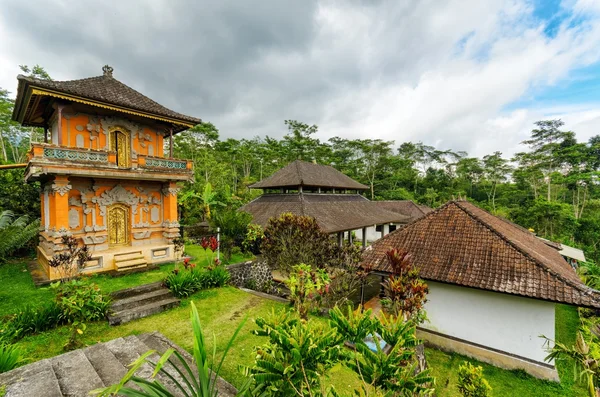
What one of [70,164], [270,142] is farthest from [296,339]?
[270,142]

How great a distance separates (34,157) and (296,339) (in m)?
9.75

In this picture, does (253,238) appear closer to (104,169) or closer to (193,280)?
(193,280)

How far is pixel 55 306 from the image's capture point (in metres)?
5.64

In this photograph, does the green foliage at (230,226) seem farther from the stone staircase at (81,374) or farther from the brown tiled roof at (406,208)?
the brown tiled roof at (406,208)

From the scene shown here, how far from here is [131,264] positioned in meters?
9.20

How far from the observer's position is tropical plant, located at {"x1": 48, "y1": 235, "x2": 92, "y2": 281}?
6.63 meters

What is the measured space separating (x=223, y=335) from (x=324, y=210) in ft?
32.7

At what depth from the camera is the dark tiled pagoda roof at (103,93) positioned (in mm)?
7648

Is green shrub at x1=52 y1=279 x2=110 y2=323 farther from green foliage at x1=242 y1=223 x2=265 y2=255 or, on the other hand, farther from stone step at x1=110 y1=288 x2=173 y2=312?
green foliage at x1=242 y1=223 x2=265 y2=255

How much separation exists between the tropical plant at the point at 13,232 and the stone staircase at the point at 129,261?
2.95 m

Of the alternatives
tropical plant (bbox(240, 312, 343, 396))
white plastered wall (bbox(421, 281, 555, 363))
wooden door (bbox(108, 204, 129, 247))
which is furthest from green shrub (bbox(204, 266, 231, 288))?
tropical plant (bbox(240, 312, 343, 396))

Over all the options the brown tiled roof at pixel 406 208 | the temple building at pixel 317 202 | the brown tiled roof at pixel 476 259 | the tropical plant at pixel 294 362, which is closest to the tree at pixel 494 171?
the brown tiled roof at pixel 406 208

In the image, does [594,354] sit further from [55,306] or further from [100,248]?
[100,248]

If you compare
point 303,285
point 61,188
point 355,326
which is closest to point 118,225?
point 61,188
